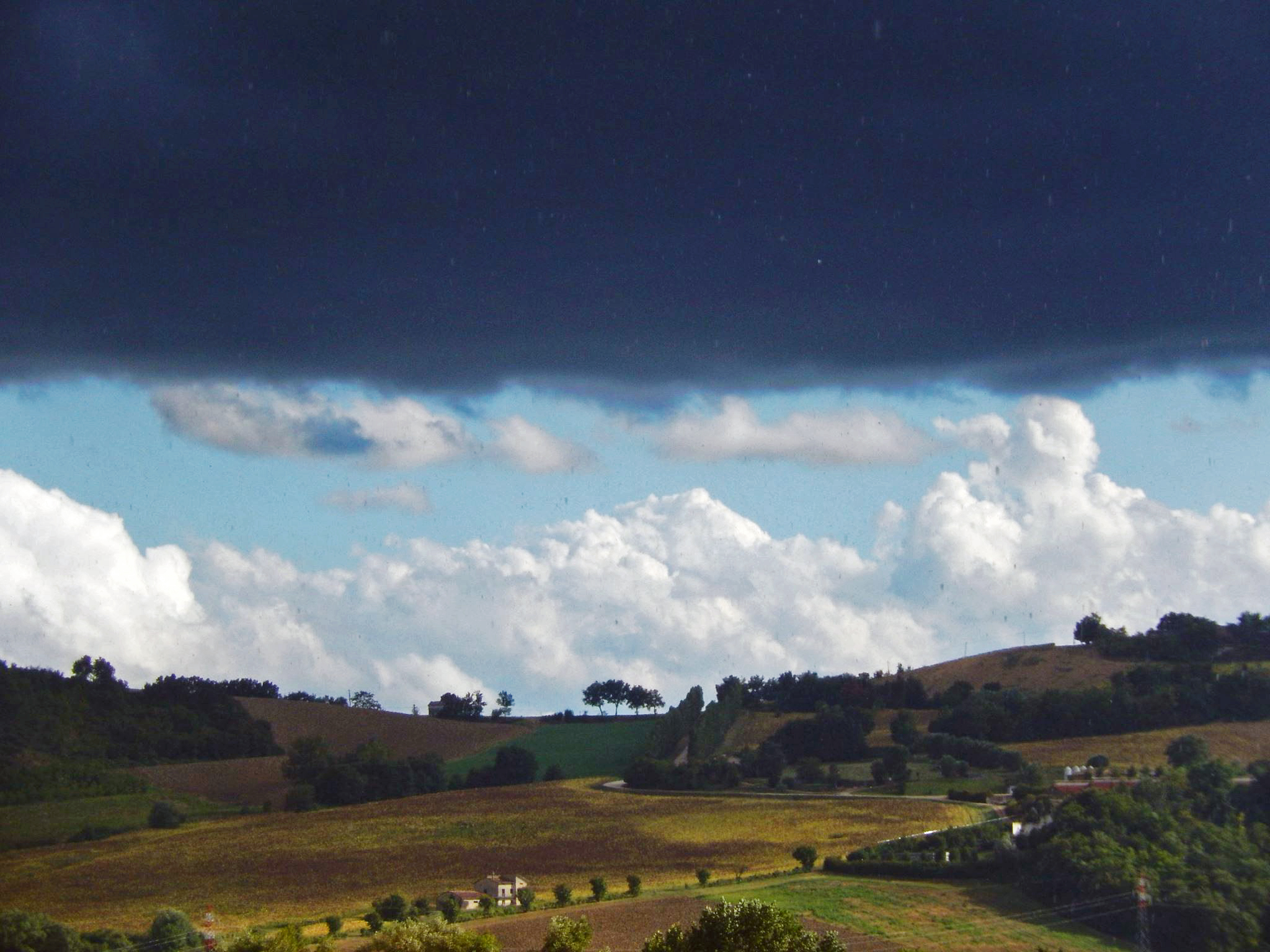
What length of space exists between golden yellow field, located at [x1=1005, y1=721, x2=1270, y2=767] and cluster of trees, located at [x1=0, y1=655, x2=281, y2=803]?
65631 millimetres

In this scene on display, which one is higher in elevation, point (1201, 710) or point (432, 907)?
point (1201, 710)

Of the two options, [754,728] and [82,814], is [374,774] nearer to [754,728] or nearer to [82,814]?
[82,814]

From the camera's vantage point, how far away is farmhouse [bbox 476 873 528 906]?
6162 centimetres

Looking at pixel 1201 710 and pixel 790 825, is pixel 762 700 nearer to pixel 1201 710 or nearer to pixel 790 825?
pixel 1201 710

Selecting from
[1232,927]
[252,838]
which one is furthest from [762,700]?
[1232,927]

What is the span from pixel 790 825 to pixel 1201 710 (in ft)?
140

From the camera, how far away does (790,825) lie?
261ft

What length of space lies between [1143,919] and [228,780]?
7575 cm

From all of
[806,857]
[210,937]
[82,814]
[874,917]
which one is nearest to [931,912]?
[874,917]

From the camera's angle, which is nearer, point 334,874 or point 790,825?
point 334,874

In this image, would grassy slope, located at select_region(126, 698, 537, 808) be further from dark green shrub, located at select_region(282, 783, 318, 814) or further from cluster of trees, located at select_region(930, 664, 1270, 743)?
cluster of trees, located at select_region(930, 664, 1270, 743)

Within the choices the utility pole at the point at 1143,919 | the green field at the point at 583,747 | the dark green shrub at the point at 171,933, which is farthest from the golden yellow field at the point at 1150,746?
the dark green shrub at the point at 171,933

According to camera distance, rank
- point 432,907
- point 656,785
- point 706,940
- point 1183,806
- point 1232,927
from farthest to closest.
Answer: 1. point 656,785
2. point 1183,806
3. point 432,907
4. point 1232,927
5. point 706,940

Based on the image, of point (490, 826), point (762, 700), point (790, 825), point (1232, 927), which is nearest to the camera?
point (1232, 927)
